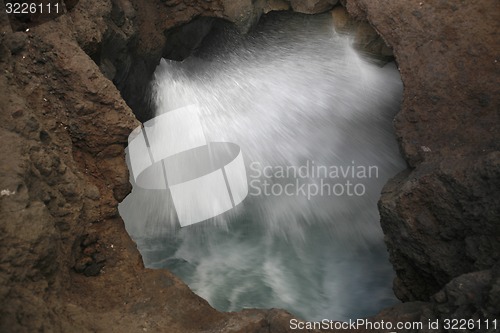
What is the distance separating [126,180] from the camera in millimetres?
3553

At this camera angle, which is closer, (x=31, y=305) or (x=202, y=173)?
(x=31, y=305)

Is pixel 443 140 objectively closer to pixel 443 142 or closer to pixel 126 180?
pixel 443 142

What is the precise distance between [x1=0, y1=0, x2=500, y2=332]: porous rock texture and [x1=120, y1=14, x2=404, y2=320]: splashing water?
3.13 feet

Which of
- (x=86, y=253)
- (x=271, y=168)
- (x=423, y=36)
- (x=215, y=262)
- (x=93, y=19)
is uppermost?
(x=93, y=19)

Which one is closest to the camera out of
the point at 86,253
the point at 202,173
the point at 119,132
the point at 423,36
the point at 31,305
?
the point at 31,305

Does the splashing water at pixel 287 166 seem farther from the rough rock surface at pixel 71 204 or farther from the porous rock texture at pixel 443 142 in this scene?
the rough rock surface at pixel 71 204

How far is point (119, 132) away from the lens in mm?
3514

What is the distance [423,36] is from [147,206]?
313 cm

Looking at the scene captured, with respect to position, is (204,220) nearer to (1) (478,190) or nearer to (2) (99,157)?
(2) (99,157)

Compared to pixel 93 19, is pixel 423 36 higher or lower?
lower

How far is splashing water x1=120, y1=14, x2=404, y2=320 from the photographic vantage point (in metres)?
4.81

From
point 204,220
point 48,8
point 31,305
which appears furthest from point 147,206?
point 31,305

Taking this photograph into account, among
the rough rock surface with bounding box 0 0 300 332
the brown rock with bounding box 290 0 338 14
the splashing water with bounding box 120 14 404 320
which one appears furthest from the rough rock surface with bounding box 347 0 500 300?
the rough rock surface with bounding box 0 0 300 332

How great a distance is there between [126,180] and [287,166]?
2460 millimetres
